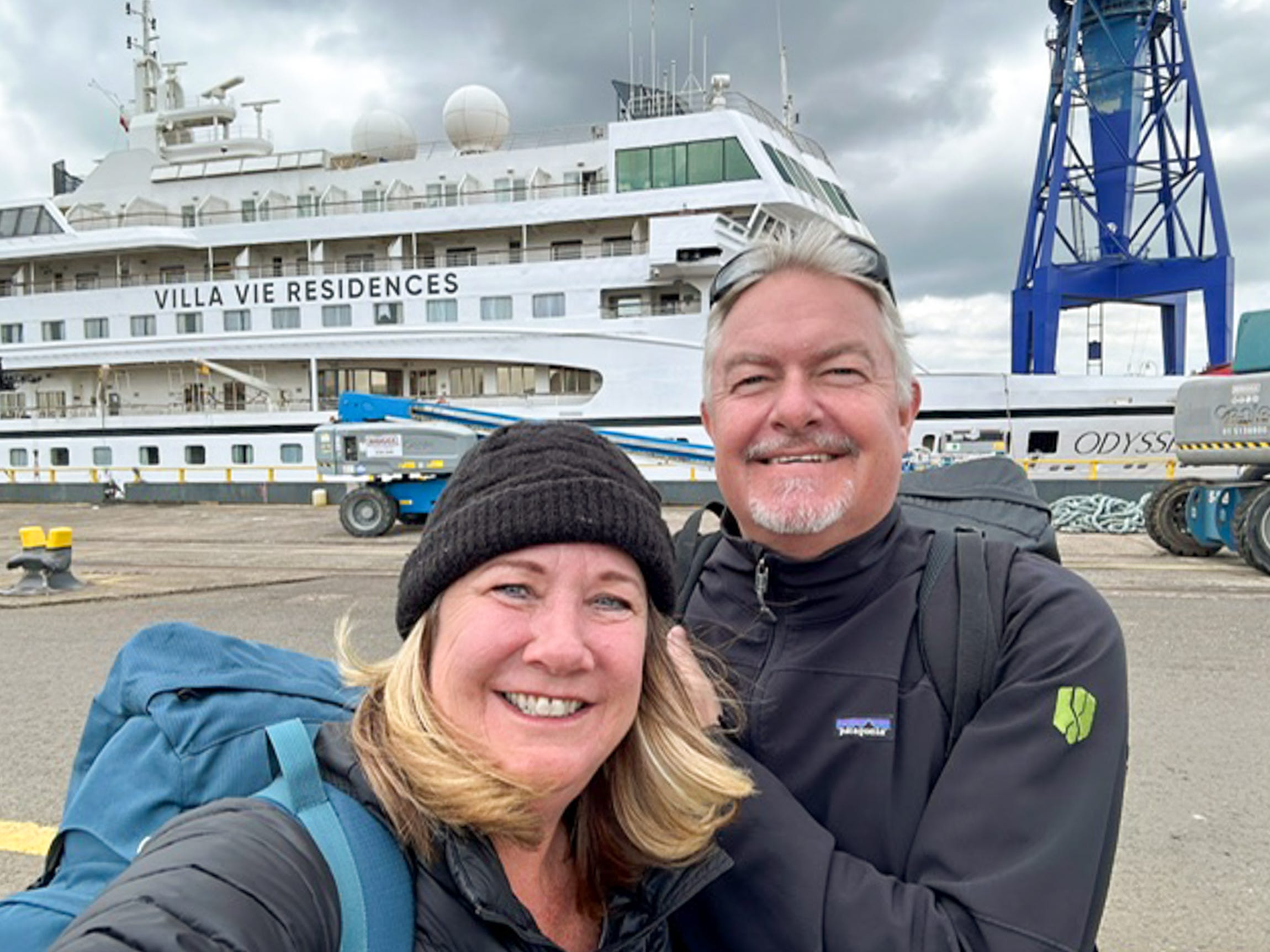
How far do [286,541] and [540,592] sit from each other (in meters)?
15.3

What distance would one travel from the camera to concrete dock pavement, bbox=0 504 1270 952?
3.15 meters

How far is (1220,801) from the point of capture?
12.6 ft

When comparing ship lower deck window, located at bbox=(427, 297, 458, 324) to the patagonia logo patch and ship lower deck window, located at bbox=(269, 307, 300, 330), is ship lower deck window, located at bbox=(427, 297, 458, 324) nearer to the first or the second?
ship lower deck window, located at bbox=(269, 307, 300, 330)

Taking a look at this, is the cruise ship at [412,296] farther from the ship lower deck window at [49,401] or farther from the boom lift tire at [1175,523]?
the boom lift tire at [1175,523]

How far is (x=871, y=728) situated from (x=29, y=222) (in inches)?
1370

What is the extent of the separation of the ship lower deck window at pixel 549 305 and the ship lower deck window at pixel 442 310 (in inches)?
97.2

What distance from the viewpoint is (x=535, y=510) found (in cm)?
133

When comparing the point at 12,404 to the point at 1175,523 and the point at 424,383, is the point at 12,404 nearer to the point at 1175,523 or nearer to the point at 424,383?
the point at 424,383

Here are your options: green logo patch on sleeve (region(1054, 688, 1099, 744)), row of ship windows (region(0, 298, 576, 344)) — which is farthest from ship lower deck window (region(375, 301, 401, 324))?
green logo patch on sleeve (region(1054, 688, 1099, 744))

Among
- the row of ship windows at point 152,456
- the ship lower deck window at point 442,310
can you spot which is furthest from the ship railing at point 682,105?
the row of ship windows at point 152,456

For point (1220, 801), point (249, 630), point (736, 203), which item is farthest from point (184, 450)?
point (1220, 801)

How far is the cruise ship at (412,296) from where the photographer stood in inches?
829

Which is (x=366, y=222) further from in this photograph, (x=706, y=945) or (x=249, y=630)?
(x=706, y=945)

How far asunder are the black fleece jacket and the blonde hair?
10 cm
